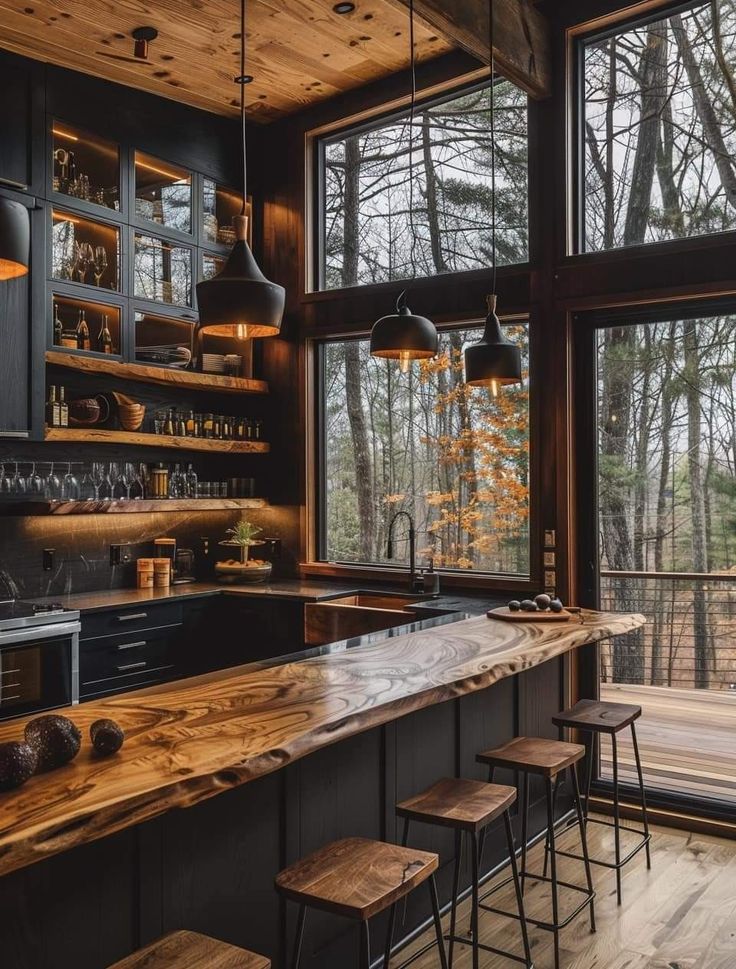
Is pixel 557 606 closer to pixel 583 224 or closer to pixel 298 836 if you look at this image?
pixel 298 836

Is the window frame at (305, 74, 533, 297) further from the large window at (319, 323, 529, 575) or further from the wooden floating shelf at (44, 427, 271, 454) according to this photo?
the wooden floating shelf at (44, 427, 271, 454)

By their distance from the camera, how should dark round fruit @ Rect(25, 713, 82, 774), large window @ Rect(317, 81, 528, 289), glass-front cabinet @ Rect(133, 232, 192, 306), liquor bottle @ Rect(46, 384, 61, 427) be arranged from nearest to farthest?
dark round fruit @ Rect(25, 713, 82, 774)
liquor bottle @ Rect(46, 384, 61, 427)
large window @ Rect(317, 81, 528, 289)
glass-front cabinet @ Rect(133, 232, 192, 306)

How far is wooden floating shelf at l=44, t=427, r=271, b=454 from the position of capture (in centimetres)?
471

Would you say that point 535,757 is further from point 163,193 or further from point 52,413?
point 163,193

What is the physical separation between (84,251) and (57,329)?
499mm

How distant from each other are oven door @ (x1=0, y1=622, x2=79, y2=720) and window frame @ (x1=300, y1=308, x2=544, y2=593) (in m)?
1.78

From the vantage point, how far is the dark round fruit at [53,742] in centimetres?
A: 178

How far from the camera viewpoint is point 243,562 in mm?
5652

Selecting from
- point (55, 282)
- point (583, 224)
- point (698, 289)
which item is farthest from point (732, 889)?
point (55, 282)

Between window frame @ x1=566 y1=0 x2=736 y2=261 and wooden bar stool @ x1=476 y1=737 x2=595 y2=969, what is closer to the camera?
wooden bar stool @ x1=476 y1=737 x2=595 y2=969

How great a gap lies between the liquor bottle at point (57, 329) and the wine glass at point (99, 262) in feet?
0.96

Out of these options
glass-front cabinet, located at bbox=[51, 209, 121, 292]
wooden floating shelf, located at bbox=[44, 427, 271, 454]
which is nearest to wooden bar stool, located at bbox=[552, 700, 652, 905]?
wooden floating shelf, located at bbox=[44, 427, 271, 454]

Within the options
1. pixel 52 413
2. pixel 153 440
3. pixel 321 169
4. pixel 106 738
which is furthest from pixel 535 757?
pixel 321 169

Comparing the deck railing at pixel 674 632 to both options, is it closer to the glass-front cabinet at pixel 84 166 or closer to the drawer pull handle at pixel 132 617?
the drawer pull handle at pixel 132 617
